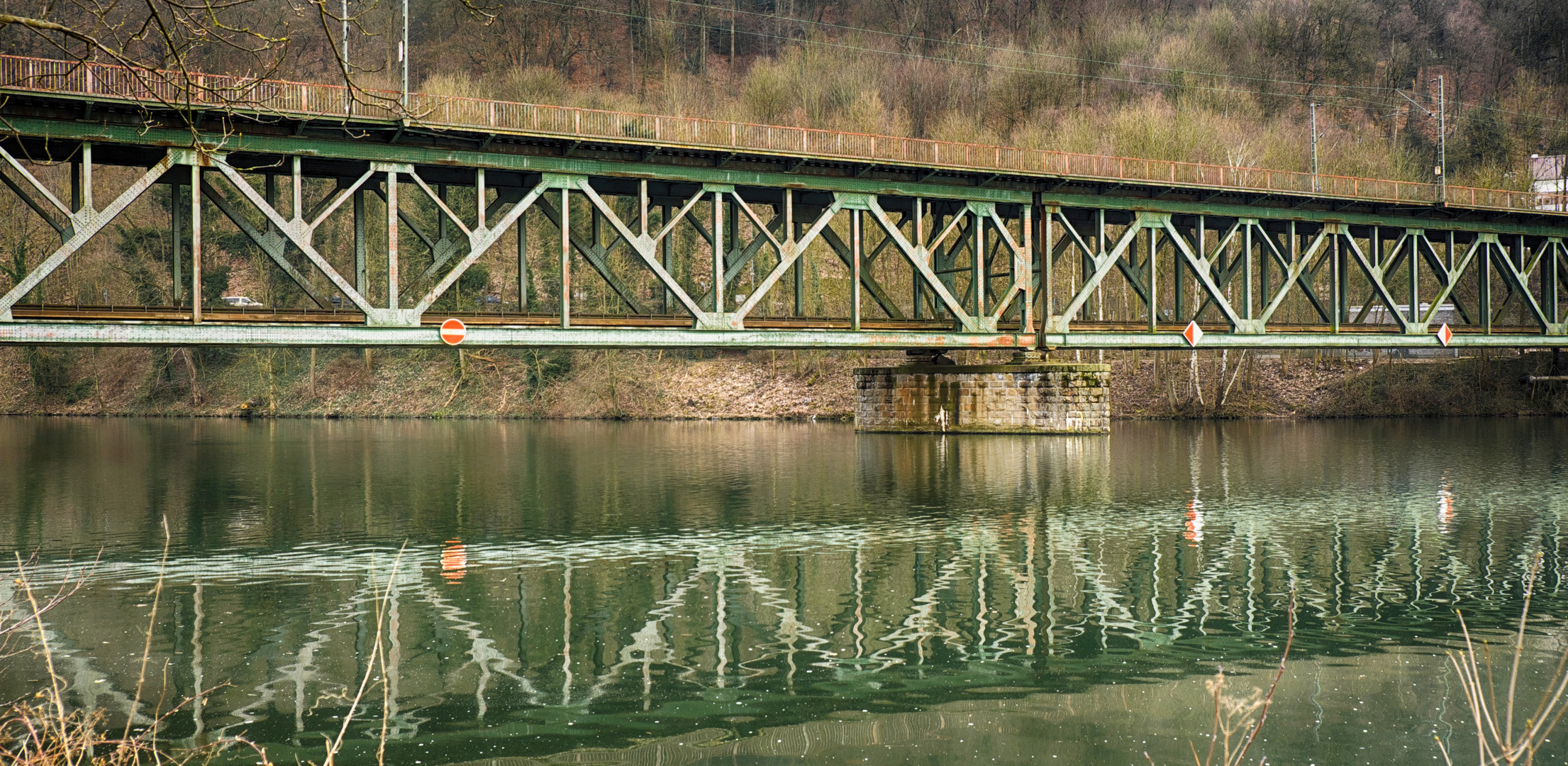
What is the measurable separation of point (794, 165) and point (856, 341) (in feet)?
18.7

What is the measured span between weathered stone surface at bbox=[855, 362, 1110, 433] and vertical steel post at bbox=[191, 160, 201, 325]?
80.3 ft

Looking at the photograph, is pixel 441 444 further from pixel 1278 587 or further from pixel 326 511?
pixel 1278 587

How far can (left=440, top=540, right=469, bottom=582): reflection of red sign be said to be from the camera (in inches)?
653

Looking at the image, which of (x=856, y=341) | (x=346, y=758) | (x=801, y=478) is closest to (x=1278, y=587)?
(x=346, y=758)

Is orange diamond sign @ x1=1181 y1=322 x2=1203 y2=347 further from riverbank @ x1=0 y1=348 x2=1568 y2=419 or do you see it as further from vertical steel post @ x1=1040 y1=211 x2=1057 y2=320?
riverbank @ x1=0 y1=348 x2=1568 y2=419

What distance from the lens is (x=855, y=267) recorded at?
37188 millimetres

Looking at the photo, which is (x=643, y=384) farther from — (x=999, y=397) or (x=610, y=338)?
(x=610, y=338)

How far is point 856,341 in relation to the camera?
124 feet

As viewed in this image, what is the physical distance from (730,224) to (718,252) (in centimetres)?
1198

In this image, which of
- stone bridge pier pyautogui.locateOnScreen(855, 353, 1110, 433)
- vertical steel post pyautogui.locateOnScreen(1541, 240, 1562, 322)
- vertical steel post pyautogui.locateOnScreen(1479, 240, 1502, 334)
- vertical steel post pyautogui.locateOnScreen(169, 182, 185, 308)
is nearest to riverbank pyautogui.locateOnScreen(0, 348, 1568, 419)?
vertical steel post pyautogui.locateOnScreen(1541, 240, 1562, 322)

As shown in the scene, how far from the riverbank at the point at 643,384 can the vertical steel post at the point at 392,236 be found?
20.3 metres

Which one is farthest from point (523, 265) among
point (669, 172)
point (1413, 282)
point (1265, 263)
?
point (1413, 282)

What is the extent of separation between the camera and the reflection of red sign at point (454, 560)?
653 inches

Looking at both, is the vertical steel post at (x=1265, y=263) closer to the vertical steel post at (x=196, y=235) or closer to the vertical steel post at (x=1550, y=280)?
the vertical steel post at (x=1550, y=280)
